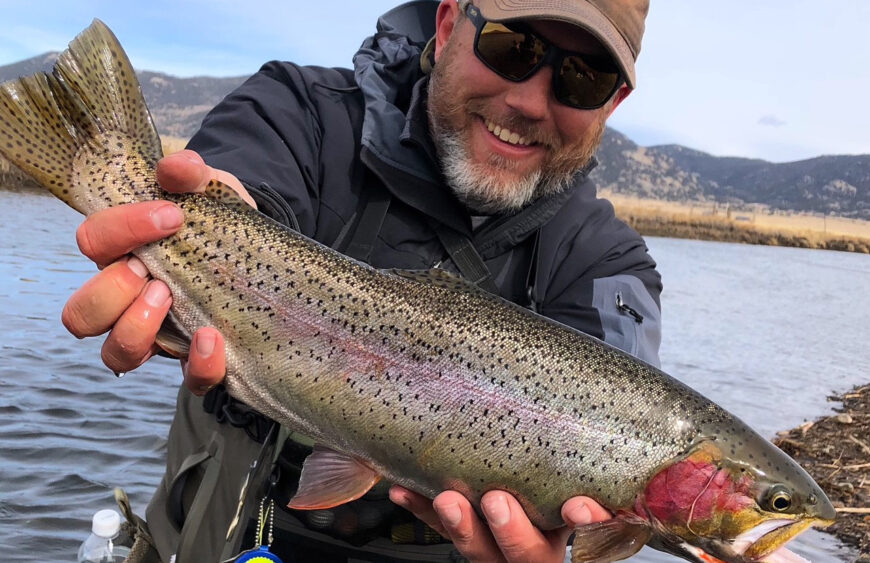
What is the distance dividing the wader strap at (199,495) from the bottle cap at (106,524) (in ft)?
3.92

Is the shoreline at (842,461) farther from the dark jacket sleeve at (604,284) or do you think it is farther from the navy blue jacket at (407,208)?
the navy blue jacket at (407,208)

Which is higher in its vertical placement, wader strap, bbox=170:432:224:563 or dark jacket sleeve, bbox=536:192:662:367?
dark jacket sleeve, bbox=536:192:662:367

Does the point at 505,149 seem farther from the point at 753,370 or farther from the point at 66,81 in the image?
the point at 753,370

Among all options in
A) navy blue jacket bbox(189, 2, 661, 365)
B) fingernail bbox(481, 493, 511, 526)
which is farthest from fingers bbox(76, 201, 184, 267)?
fingernail bbox(481, 493, 511, 526)

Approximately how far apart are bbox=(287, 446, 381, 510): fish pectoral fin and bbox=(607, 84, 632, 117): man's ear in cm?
207

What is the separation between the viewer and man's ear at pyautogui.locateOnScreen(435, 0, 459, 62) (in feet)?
11.6

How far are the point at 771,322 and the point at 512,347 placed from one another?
23728 millimetres

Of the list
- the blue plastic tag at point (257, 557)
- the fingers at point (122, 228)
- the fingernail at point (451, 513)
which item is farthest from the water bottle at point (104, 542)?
the fingernail at point (451, 513)

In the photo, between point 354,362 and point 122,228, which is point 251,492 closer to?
point 354,362

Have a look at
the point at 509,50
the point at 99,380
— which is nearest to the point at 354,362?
the point at 509,50

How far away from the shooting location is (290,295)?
238 cm

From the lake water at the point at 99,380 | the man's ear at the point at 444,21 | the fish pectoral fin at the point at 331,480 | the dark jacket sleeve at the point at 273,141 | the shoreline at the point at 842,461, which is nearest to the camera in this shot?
the fish pectoral fin at the point at 331,480

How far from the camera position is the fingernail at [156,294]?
87.4 inches

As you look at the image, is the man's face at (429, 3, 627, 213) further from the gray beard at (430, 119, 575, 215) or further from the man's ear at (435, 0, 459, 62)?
the man's ear at (435, 0, 459, 62)
